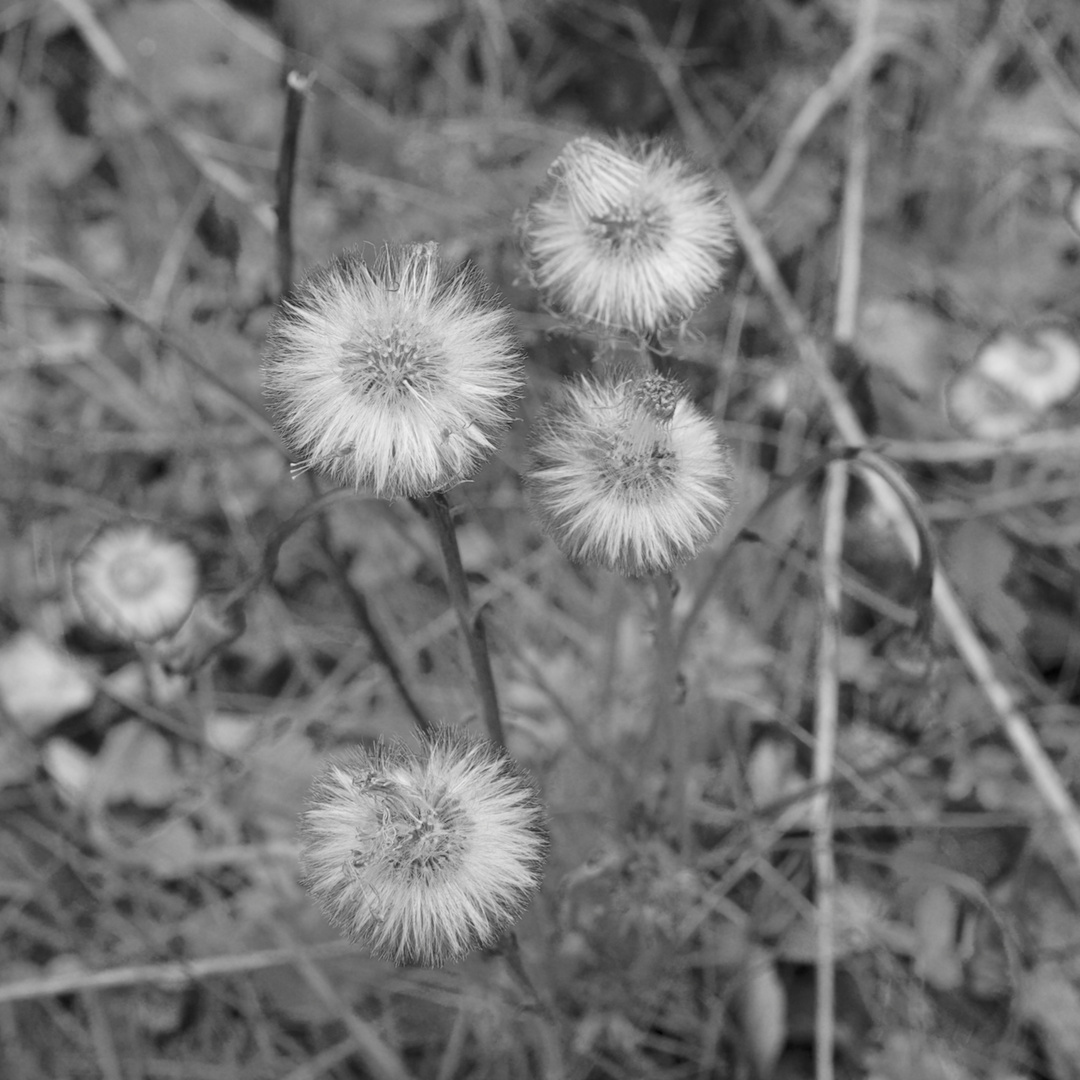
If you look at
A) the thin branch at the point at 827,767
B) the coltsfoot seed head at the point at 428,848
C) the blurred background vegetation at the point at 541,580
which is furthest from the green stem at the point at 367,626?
the thin branch at the point at 827,767

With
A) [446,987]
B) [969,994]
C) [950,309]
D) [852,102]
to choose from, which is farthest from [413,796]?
[852,102]

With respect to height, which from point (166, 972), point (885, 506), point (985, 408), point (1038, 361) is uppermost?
point (1038, 361)

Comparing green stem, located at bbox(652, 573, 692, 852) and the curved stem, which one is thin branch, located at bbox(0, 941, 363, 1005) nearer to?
green stem, located at bbox(652, 573, 692, 852)

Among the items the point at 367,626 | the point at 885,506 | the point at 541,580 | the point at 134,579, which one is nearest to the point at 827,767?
the point at 885,506

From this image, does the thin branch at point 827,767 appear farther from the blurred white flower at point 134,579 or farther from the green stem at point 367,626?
the blurred white flower at point 134,579

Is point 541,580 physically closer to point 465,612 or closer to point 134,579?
point 134,579

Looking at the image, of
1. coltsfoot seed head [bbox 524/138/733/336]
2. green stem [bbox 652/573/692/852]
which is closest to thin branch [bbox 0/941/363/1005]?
green stem [bbox 652/573/692/852]
